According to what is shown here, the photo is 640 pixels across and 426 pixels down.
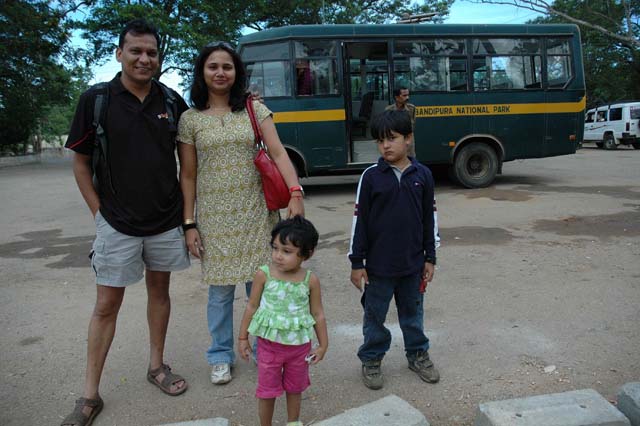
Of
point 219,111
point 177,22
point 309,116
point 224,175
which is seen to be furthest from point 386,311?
point 177,22

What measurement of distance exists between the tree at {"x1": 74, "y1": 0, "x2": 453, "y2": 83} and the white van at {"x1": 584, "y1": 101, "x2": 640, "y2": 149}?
1196 cm

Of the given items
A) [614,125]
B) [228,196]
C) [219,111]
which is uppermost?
[614,125]

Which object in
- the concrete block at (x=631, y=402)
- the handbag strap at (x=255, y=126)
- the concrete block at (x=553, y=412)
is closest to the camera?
the concrete block at (x=553, y=412)

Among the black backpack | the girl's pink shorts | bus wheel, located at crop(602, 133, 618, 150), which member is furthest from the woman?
bus wheel, located at crop(602, 133, 618, 150)

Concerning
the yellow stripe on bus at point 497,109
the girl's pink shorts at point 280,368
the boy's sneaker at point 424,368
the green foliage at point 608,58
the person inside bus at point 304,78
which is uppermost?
the green foliage at point 608,58

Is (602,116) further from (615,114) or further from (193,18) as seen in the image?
(193,18)

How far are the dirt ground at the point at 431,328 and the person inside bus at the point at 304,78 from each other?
335 cm

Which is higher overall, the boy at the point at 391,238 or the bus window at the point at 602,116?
the bus window at the point at 602,116

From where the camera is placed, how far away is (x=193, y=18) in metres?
19.5

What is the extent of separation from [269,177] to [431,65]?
7.85 m

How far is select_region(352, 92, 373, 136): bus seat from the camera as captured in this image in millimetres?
10062

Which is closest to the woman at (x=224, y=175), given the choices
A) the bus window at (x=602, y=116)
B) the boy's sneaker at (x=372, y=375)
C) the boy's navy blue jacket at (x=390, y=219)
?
the boy's navy blue jacket at (x=390, y=219)

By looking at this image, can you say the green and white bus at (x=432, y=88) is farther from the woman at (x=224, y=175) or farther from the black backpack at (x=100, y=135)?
the black backpack at (x=100, y=135)

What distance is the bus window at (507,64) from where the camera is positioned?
9.67 m
